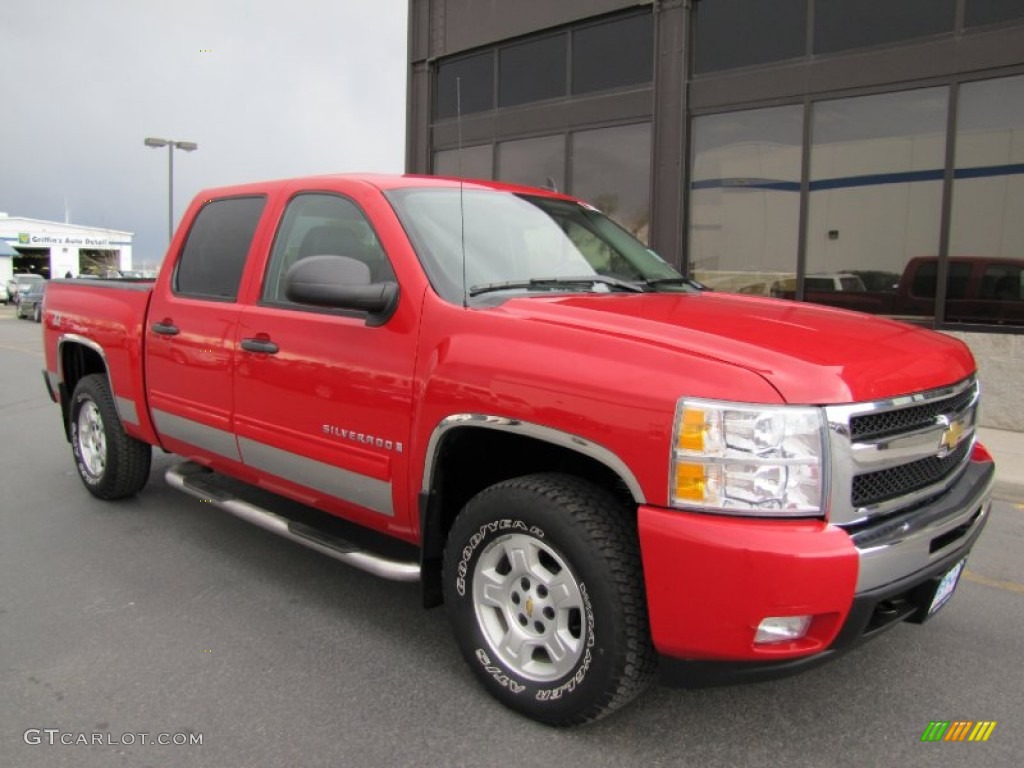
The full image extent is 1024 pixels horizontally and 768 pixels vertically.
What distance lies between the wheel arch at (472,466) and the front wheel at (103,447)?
286 centimetres

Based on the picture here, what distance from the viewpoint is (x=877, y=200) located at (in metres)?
9.64

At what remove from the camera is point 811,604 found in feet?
7.18

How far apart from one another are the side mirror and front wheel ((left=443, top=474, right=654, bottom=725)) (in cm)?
86

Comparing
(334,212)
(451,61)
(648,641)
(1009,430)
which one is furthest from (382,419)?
(451,61)

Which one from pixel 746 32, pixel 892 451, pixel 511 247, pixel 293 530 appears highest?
pixel 746 32

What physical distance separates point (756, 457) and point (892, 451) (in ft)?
1.63

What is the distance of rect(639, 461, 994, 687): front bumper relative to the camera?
2180 millimetres

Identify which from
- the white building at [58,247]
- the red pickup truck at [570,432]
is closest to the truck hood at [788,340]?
the red pickup truck at [570,432]

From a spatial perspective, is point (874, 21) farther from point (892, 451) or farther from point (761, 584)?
point (761, 584)

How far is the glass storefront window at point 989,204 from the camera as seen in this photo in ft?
28.7

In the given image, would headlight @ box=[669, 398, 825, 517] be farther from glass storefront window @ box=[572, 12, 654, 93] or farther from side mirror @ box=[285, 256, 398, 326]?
glass storefront window @ box=[572, 12, 654, 93]

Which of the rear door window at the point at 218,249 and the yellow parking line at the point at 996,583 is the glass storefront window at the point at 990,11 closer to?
the yellow parking line at the point at 996,583

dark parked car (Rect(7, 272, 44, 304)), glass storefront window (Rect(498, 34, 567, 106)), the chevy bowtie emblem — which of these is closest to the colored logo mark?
the chevy bowtie emblem

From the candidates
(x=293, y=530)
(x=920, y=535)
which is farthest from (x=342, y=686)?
(x=920, y=535)
